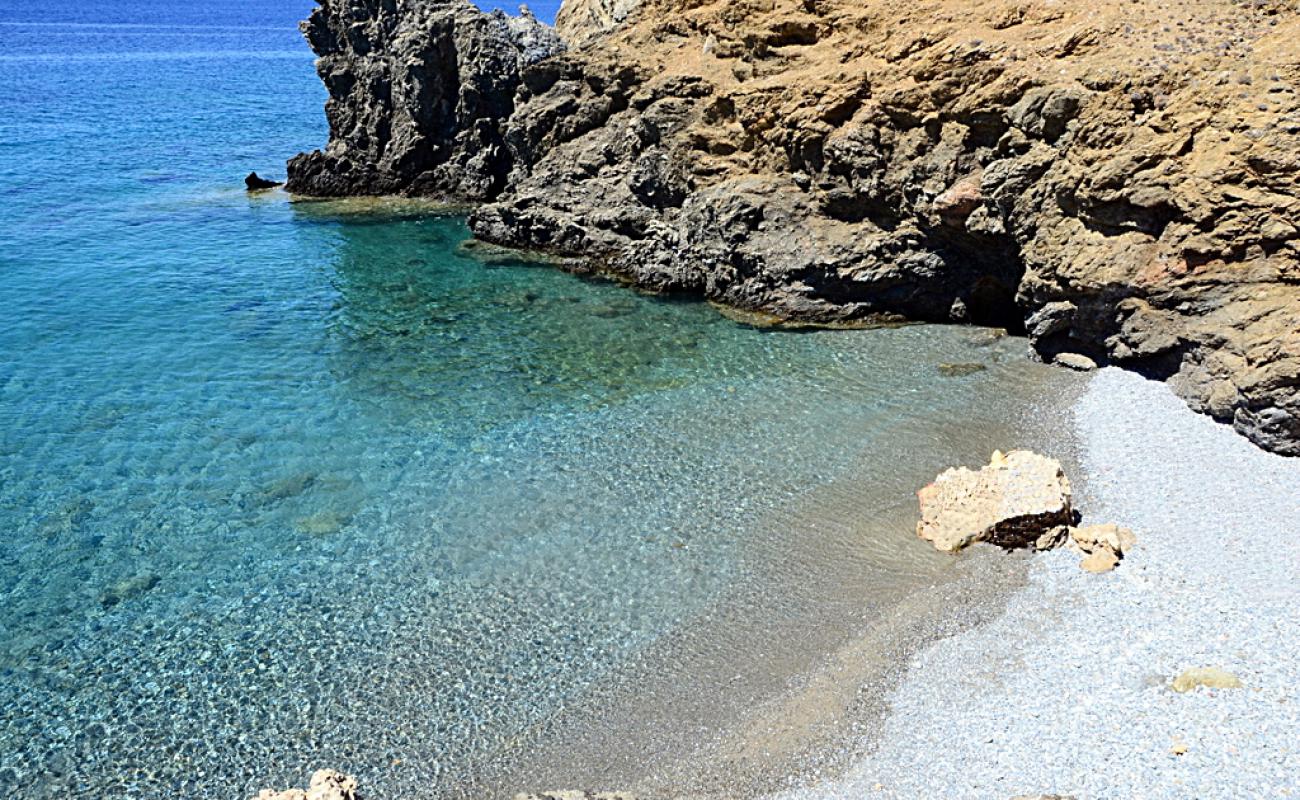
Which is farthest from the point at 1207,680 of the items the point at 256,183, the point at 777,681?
the point at 256,183

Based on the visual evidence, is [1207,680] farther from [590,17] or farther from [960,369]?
[590,17]

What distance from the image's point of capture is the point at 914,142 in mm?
25172

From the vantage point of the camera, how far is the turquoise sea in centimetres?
1330

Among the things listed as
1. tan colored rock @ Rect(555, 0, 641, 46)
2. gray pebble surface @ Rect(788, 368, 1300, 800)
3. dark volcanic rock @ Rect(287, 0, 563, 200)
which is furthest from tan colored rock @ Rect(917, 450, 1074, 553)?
dark volcanic rock @ Rect(287, 0, 563, 200)

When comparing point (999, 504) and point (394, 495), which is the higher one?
point (999, 504)

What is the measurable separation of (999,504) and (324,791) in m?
11.4

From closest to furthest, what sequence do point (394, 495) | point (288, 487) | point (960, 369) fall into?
point (394, 495), point (288, 487), point (960, 369)

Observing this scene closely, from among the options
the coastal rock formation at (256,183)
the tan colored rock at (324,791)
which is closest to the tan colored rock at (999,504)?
the tan colored rock at (324,791)

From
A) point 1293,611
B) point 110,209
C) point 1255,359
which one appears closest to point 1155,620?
point 1293,611

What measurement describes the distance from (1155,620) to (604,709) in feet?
26.6

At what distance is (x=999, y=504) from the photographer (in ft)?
52.6

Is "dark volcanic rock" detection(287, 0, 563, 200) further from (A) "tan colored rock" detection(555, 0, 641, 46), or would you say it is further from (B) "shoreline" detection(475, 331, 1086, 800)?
(B) "shoreline" detection(475, 331, 1086, 800)

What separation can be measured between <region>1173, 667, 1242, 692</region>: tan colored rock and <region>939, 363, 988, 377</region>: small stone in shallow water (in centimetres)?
1133

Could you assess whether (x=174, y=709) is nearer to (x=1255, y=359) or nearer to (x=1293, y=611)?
(x=1293, y=611)
